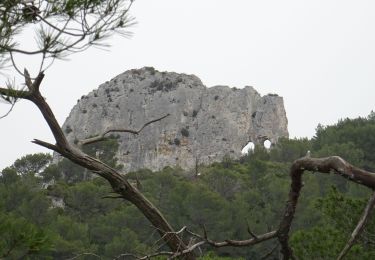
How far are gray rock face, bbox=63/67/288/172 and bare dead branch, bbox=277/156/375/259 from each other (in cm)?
4235

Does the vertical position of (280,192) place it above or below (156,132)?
below

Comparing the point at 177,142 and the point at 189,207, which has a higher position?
the point at 177,142

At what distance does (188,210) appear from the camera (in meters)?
20.2

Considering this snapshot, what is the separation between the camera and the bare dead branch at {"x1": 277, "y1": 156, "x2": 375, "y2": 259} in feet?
5.77

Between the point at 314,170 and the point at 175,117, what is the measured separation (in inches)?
1805

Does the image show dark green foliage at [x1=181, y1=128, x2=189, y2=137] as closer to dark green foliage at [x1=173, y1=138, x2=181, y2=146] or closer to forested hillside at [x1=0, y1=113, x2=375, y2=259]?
dark green foliage at [x1=173, y1=138, x2=181, y2=146]

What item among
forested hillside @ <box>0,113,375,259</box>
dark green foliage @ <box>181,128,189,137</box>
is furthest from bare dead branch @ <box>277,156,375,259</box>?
dark green foliage @ <box>181,128,189,137</box>

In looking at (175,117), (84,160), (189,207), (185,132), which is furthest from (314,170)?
(175,117)

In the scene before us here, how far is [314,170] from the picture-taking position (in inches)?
73.6

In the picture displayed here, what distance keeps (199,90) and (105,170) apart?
47.9 metres

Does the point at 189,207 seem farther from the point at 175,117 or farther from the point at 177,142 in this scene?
the point at 175,117

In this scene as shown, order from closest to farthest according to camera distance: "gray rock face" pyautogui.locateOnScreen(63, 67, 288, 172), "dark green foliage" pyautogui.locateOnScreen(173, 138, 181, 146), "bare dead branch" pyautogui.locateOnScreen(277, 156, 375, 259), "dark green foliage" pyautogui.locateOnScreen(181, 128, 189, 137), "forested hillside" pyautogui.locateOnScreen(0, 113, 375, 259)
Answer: "bare dead branch" pyautogui.locateOnScreen(277, 156, 375, 259) < "forested hillside" pyautogui.locateOnScreen(0, 113, 375, 259) < "gray rock face" pyautogui.locateOnScreen(63, 67, 288, 172) < "dark green foliage" pyautogui.locateOnScreen(173, 138, 181, 146) < "dark green foliage" pyautogui.locateOnScreen(181, 128, 189, 137)

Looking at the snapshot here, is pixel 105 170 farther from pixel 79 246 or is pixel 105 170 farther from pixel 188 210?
pixel 188 210

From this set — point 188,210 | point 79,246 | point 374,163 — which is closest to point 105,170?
point 79,246
